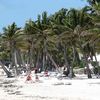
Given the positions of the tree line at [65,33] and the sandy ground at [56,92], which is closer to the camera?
the sandy ground at [56,92]

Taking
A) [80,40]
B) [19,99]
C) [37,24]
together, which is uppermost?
[37,24]

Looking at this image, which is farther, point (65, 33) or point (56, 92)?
point (65, 33)

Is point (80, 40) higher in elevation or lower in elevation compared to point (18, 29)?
lower

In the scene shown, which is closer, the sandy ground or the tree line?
the sandy ground

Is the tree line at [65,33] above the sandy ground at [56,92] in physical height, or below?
above

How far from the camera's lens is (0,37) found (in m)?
55.4

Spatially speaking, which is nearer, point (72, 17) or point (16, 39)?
point (72, 17)

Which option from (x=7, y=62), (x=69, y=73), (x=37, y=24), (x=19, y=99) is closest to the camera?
(x=19, y=99)

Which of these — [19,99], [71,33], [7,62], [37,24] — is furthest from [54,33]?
[7,62]

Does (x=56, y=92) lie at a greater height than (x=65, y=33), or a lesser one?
lesser

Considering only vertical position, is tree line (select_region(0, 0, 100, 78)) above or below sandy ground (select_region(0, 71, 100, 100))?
above

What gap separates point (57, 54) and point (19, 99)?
5205cm

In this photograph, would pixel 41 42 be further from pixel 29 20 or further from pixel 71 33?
pixel 71 33

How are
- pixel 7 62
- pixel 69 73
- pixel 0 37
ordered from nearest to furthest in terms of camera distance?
1. pixel 69 73
2. pixel 0 37
3. pixel 7 62
